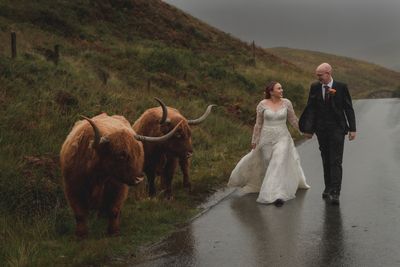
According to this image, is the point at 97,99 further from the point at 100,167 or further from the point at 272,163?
the point at 100,167

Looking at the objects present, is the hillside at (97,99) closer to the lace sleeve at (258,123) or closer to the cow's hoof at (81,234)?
the cow's hoof at (81,234)

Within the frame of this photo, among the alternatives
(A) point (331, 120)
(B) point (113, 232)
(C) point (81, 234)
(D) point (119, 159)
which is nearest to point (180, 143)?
(A) point (331, 120)

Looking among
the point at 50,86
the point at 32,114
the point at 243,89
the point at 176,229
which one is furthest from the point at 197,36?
the point at 176,229

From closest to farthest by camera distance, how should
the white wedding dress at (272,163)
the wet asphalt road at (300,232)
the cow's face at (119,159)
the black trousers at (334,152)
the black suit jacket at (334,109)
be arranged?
the wet asphalt road at (300,232), the cow's face at (119,159), the black trousers at (334,152), the black suit jacket at (334,109), the white wedding dress at (272,163)

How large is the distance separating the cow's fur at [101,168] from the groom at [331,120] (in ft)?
10.2

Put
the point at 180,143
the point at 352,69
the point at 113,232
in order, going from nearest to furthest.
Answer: the point at 113,232, the point at 180,143, the point at 352,69

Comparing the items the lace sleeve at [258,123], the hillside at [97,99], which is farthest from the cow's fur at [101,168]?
the lace sleeve at [258,123]

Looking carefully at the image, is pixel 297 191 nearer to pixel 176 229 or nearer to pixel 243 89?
pixel 176 229

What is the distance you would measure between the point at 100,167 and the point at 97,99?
24.4 feet

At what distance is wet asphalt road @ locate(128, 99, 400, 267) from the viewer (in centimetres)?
576

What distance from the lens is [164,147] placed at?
887 centimetres

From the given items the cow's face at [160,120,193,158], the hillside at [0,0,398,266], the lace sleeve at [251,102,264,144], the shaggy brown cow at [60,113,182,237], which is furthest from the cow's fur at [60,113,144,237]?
the lace sleeve at [251,102,264,144]

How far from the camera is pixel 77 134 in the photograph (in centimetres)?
664

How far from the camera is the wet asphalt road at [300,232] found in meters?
5.76
